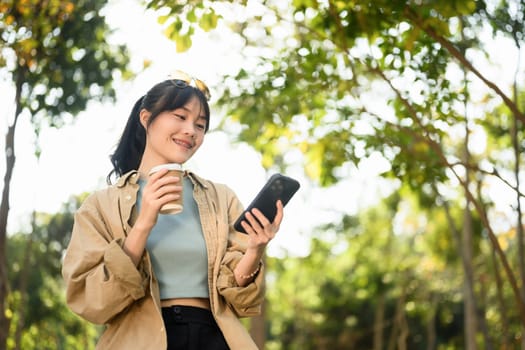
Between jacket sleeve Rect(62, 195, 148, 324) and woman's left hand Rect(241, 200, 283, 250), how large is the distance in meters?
0.36

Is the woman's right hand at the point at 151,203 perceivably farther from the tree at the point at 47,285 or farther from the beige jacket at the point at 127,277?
the tree at the point at 47,285

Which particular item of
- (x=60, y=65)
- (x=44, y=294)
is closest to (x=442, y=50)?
(x=60, y=65)

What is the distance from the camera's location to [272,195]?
2.57m

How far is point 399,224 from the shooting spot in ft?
59.5

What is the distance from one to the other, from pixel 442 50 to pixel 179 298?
10.6 ft

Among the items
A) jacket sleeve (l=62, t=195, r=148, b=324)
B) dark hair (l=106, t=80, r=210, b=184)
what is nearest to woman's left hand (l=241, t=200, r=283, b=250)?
jacket sleeve (l=62, t=195, r=148, b=324)

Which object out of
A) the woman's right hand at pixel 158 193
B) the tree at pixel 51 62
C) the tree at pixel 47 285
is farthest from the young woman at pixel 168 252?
the tree at pixel 47 285

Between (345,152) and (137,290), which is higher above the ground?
(345,152)

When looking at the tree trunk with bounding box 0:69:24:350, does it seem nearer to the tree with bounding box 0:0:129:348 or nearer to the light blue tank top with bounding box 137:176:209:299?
the tree with bounding box 0:0:129:348

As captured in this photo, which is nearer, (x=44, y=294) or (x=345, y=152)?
(x=345, y=152)

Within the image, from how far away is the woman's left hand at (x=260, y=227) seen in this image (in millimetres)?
2559

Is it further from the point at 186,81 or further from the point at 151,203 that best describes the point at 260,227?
the point at 186,81

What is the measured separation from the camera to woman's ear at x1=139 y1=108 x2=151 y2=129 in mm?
2887

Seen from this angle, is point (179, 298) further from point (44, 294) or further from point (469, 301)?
point (44, 294)
